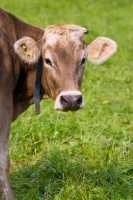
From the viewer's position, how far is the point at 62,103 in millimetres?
5391

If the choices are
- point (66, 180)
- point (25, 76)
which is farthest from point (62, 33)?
point (66, 180)

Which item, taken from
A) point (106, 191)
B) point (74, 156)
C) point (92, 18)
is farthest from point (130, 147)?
point (92, 18)

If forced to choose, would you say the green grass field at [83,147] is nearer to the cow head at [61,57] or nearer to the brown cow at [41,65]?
the brown cow at [41,65]

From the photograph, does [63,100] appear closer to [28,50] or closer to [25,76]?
[28,50]

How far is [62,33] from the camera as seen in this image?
226 inches

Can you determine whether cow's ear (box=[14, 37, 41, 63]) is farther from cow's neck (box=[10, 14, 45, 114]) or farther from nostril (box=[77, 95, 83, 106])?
nostril (box=[77, 95, 83, 106])

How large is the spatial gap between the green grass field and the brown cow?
2.46 ft

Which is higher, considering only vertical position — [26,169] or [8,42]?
[8,42]

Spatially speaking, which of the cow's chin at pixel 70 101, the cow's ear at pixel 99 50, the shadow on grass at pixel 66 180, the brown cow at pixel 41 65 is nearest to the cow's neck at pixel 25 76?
the brown cow at pixel 41 65

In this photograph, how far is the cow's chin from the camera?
532 cm

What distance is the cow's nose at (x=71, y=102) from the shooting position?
531 centimetres

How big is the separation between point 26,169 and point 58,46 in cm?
158

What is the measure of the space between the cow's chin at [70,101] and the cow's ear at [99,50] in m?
0.62

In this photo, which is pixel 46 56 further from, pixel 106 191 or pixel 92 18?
pixel 92 18
